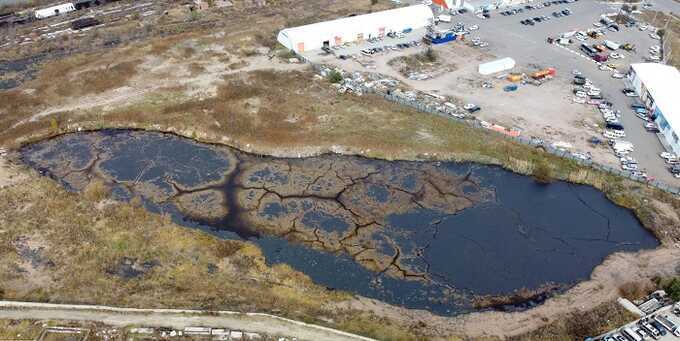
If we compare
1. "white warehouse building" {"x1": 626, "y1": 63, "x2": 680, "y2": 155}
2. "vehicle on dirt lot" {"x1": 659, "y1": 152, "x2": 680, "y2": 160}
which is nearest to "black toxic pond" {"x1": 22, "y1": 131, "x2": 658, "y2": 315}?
"vehicle on dirt lot" {"x1": 659, "y1": 152, "x2": 680, "y2": 160}

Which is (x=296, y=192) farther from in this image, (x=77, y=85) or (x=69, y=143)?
(x=77, y=85)

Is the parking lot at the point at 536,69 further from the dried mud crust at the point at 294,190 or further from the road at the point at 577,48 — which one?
the dried mud crust at the point at 294,190

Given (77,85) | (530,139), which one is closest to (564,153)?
(530,139)

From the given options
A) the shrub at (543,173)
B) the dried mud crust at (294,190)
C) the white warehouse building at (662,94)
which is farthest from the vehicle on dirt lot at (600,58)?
the dried mud crust at (294,190)

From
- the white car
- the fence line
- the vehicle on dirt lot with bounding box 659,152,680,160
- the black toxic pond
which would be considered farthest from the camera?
the white car

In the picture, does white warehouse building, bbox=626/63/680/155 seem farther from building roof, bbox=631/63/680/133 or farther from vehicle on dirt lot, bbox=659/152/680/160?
vehicle on dirt lot, bbox=659/152/680/160

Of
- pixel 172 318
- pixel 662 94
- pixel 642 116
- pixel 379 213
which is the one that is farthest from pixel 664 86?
pixel 172 318
